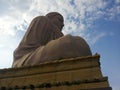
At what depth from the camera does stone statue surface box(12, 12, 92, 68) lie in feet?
15.5

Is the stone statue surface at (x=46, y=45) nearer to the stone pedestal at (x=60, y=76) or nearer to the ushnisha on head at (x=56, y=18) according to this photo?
the ushnisha on head at (x=56, y=18)

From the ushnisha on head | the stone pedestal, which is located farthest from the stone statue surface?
the stone pedestal

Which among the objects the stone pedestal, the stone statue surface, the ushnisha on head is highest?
the ushnisha on head

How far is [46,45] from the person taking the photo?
504 centimetres

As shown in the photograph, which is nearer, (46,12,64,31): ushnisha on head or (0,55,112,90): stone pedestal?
(0,55,112,90): stone pedestal

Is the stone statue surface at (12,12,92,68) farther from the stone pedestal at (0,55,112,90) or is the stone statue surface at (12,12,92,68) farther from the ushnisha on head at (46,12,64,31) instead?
the stone pedestal at (0,55,112,90)

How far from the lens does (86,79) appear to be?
11.6ft

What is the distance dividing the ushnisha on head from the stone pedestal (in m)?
3.14

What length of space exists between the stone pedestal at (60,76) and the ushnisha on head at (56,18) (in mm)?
3136

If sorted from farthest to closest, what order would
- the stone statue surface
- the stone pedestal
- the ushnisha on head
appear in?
the ushnisha on head < the stone statue surface < the stone pedestal

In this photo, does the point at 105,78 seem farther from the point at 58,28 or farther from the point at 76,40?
the point at 58,28

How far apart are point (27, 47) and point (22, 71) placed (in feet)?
4.81

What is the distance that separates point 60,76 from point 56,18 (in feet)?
12.5

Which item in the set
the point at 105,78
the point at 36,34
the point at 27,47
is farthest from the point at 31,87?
the point at 36,34
